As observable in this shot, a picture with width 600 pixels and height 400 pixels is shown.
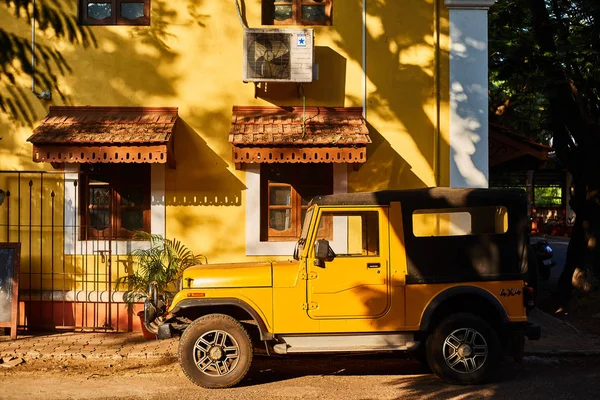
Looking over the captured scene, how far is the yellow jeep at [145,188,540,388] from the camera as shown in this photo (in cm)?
727

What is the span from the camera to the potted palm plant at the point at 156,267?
9875 mm

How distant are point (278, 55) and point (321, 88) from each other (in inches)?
39.3

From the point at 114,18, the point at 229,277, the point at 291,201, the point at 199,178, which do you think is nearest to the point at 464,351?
the point at 229,277

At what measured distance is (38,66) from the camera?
10.5 metres

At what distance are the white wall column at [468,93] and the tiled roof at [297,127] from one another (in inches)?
61.4

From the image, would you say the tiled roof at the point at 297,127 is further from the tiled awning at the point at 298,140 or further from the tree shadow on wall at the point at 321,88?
the tree shadow on wall at the point at 321,88

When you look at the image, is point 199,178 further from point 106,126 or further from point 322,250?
point 322,250

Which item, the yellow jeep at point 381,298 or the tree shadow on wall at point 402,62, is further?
the tree shadow on wall at point 402,62

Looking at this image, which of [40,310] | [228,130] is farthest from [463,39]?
[40,310]

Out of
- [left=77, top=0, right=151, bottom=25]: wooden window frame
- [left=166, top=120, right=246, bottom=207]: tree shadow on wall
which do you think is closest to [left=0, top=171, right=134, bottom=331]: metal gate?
[left=166, top=120, right=246, bottom=207]: tree shadow on wall

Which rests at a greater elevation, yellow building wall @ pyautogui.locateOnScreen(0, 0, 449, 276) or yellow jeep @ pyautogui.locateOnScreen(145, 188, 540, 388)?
yellow building wall @ pyautogui.locateOnScreen(0, 0, 449, 276)

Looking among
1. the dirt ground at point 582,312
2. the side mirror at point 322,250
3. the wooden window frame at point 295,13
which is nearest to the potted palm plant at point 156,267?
the side mirror at point 322,250

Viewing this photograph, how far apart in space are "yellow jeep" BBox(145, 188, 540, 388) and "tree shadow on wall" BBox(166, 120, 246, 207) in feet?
10.3

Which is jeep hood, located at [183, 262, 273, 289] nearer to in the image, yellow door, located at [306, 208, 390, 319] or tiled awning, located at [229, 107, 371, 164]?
yellow door, located at [306, 208, 390, 319]
